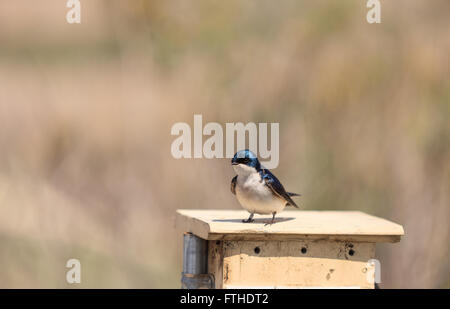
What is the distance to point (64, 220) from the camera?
213 inches

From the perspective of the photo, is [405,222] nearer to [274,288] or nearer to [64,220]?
[64,220]

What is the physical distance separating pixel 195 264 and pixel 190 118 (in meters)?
2.29

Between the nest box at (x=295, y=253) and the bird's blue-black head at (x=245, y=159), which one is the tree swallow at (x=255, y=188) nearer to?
the bird's blue-black head at (x=245, y=159)

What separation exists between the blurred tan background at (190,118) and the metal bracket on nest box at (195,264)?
6.79 feet

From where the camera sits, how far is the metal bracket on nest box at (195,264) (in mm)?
3352

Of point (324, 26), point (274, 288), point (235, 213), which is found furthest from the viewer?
point (324, 26)

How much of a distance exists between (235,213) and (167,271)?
70.4 inches

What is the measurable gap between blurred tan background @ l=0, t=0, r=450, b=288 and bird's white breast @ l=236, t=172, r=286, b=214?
6.68ft

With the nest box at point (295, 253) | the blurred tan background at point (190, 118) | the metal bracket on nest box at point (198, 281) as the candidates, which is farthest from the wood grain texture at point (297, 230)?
the blurred tan background at point (190, 118)

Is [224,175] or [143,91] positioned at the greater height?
[143,91]

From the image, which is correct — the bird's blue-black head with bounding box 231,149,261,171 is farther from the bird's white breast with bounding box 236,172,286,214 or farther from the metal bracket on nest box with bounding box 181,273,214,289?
the metal bracket on nest box with bounding box 181,273,214,289

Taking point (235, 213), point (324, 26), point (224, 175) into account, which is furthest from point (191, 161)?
point (235, 213)

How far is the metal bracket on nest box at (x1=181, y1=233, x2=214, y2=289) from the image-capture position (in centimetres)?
335

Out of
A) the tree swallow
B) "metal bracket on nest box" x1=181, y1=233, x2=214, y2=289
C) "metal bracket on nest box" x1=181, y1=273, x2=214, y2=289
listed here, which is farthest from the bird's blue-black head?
"metal bracket on nest box" x1=181, y1=273, x2=214, y2=289
